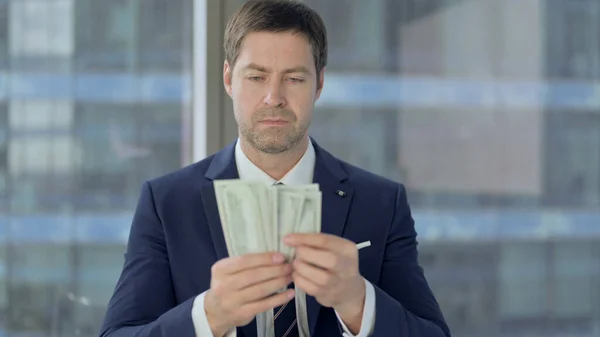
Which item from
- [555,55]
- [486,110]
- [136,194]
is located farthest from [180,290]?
[555,55]

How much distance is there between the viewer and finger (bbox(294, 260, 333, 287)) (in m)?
1.26

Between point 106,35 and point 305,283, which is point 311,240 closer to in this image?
point 305,283

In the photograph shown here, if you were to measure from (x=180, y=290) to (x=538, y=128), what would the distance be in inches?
73.5

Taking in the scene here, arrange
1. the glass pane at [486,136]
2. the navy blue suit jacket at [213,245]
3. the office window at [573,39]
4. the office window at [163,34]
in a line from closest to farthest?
the navy blue suit jacket at [213,245] → the office window at [163,34] → the glass pane at [486,136] → the office window at [573,39]

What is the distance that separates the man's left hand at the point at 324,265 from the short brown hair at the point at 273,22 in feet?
1.91

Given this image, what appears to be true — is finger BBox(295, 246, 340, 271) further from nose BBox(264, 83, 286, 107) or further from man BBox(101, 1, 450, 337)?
nose BBox(264, 83, 286, 107)

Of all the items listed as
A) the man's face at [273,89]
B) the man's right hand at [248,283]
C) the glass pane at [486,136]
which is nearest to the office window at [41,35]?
the glass pane at [486,136]

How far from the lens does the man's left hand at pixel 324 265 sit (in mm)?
1246

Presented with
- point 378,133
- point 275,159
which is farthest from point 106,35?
point 275,159

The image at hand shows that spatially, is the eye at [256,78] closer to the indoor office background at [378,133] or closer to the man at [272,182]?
the man at [272,182]

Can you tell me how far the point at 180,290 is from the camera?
168cm

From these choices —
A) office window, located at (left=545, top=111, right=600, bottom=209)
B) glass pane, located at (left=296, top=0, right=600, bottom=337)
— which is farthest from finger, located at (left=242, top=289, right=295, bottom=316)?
office window, located at (left=545, top=111, right=600, bottom=209)

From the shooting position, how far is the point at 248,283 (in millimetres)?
1271

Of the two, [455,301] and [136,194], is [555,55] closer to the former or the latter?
[455,301]
